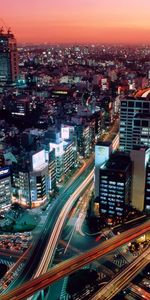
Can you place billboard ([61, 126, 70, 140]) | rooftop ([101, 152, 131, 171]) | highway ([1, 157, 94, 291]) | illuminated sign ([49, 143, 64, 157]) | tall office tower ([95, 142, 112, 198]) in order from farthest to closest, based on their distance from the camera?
billboard ([61, 126, 70, 140])
illuminated sign ([49, 143, 64, 157])
tall office tower ([95, 142, 112, 198])
rooftop ([101, 152, 131, 171])
highway ([1, 157, 94, 291])

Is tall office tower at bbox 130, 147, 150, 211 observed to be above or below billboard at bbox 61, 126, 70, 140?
below

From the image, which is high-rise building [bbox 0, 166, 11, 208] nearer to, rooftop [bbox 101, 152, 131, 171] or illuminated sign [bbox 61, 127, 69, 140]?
rooftop [bbox 101, 152, 131, 171]

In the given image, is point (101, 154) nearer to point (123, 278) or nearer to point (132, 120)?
point (132, 120)

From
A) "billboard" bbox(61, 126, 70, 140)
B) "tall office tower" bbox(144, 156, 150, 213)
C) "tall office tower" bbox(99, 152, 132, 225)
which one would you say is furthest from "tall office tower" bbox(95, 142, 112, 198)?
"billboard" bbox(61, 126, 70, 140)

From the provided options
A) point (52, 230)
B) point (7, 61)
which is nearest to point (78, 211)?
point (52, 230)

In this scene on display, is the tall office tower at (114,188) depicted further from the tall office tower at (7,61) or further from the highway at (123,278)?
the tall office tower at (7,61)

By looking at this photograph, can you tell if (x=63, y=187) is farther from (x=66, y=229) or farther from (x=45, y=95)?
(x=45, y=95)
